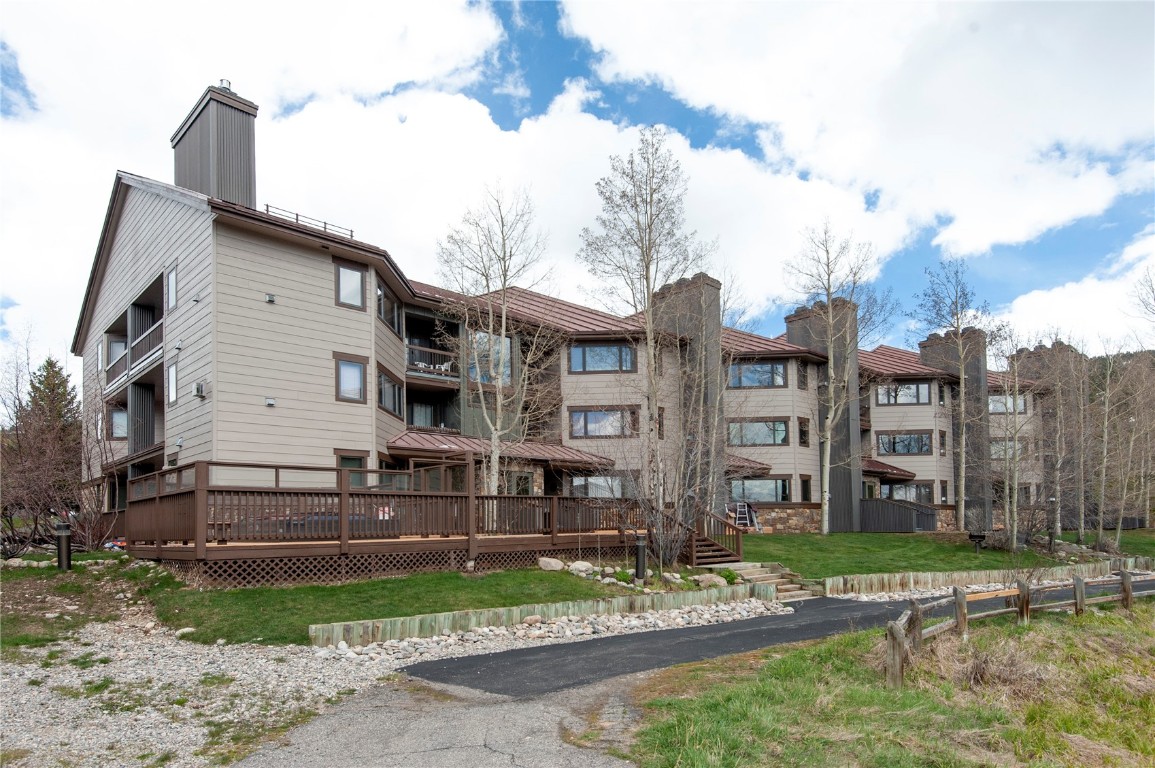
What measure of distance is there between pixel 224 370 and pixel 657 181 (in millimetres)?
14362

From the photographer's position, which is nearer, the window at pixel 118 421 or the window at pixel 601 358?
the window at pixel 118 421

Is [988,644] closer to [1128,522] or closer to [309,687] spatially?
[309,687]

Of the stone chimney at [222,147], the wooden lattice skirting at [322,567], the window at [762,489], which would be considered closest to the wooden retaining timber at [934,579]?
the wooden lattice skirting at [322,567]

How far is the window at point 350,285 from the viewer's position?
23203 mm

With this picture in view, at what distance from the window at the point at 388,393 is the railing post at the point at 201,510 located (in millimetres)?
9286

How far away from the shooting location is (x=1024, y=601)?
14.6 meters

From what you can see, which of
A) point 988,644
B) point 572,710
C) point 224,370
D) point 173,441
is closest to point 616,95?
point 224,370

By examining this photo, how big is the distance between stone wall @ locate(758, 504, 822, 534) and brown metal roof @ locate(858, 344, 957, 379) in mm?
8855

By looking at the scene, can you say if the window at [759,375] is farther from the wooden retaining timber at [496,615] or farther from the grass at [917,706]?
the grass at [917,706]

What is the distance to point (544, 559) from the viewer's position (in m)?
20.2

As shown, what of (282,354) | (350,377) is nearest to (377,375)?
(350,377)

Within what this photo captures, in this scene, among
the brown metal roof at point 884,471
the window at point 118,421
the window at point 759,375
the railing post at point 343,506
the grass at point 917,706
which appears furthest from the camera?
the brown metal roof at point 884,471

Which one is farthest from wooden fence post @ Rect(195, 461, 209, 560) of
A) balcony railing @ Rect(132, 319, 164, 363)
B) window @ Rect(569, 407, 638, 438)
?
window @ Rect(569, 407, 638, 438)

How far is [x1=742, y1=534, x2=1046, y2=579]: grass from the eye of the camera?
992 inches
